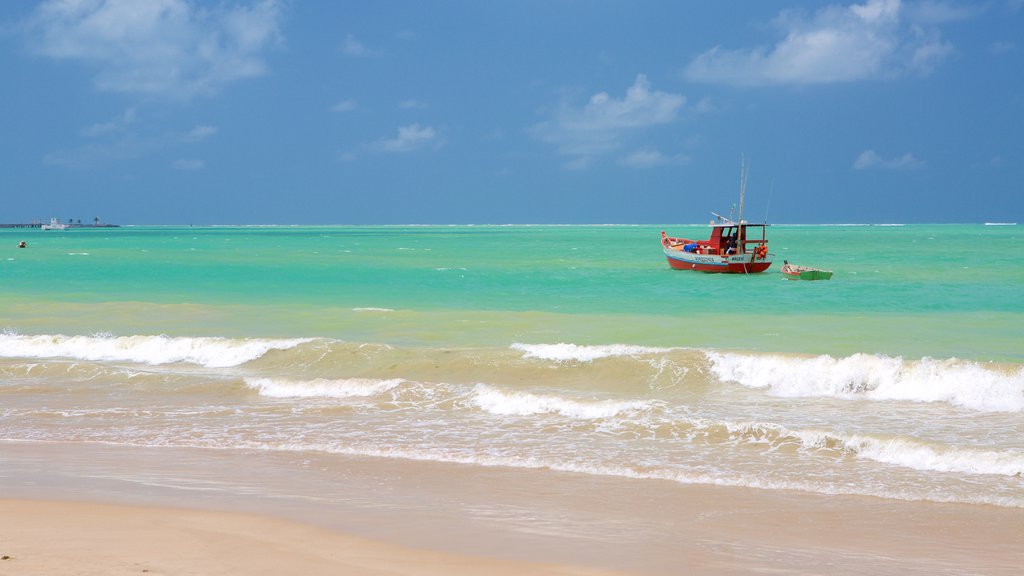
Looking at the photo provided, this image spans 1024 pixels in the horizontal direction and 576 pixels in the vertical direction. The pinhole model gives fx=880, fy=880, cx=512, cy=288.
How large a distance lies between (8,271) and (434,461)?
165ft

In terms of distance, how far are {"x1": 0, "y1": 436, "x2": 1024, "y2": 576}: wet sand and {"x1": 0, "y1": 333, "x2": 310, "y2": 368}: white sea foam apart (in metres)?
8.76

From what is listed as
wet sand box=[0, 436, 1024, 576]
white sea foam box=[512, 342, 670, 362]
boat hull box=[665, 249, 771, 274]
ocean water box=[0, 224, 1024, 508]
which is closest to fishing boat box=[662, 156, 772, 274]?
boat hull box=[665, 249, 771, 274]

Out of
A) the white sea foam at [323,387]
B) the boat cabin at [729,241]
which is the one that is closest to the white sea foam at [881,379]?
the white sea foam at [323,387]

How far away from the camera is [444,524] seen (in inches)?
293

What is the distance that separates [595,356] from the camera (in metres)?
16.8

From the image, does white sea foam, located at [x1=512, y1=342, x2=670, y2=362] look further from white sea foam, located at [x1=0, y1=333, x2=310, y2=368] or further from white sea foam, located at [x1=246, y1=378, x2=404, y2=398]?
white sea foam, located at [x1=0, y1=333, x2=310, y2=368]

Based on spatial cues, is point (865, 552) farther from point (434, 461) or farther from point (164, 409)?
point (164, 409)

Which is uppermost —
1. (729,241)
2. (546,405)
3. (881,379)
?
(729,241)

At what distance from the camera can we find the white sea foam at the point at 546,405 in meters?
→ 12.3

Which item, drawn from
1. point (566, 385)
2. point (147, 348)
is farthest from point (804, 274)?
point (147, 348)

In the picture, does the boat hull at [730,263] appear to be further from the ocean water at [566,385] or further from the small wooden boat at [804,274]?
the ocean water at [566,385]

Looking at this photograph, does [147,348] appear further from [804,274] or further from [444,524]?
[804,274]

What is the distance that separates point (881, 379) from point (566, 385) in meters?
5.24

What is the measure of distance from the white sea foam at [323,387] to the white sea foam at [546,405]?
191cm
